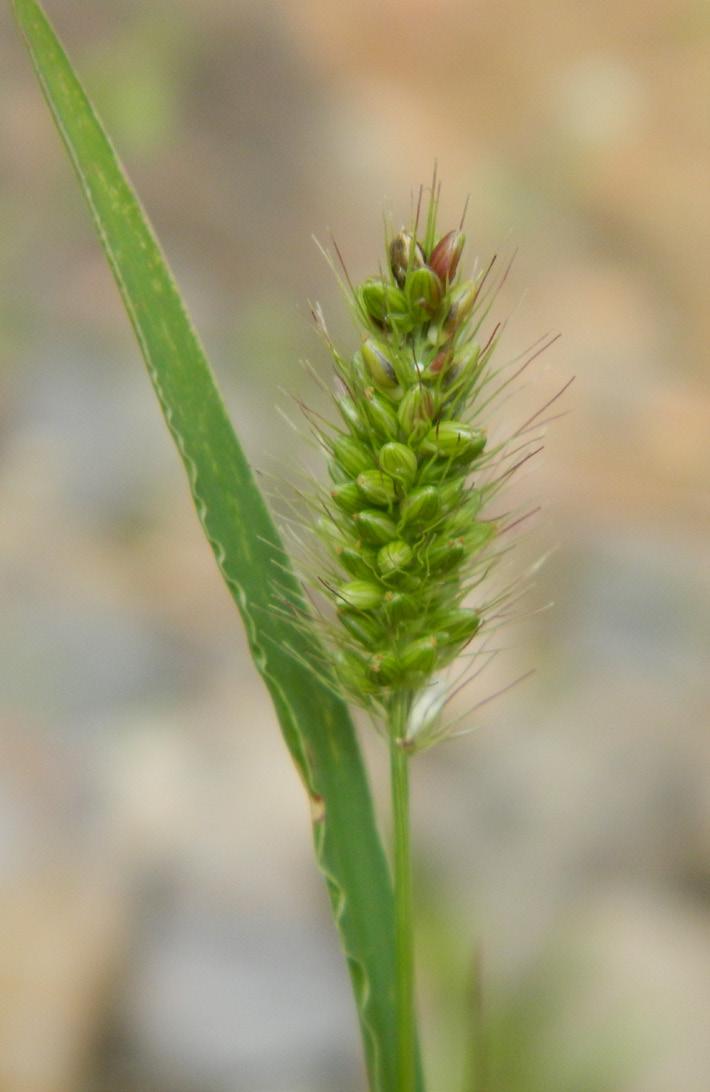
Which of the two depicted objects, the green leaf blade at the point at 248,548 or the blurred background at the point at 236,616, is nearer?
the green leaf blade at the point at 248,548

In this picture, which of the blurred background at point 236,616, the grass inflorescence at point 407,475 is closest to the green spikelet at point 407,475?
the grass inflorescence at point 407,475

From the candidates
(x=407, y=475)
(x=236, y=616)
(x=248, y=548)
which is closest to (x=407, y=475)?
(x=407, y=475)

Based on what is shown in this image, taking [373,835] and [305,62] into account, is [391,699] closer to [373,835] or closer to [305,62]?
[373,835]

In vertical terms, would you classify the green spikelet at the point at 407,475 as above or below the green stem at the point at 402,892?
above

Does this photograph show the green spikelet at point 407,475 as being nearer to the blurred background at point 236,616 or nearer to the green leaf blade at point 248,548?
the green leaf blade at point 248,548

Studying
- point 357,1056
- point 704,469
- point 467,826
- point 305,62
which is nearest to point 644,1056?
point 357,1056

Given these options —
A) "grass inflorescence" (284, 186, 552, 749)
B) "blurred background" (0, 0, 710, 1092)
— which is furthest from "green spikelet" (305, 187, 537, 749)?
"blurred background" (0, 0, 710, 1092)

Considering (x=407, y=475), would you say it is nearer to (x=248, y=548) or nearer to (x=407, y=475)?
(x=407, y=475)

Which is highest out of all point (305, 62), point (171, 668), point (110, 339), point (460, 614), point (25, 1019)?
point (305, 62)
